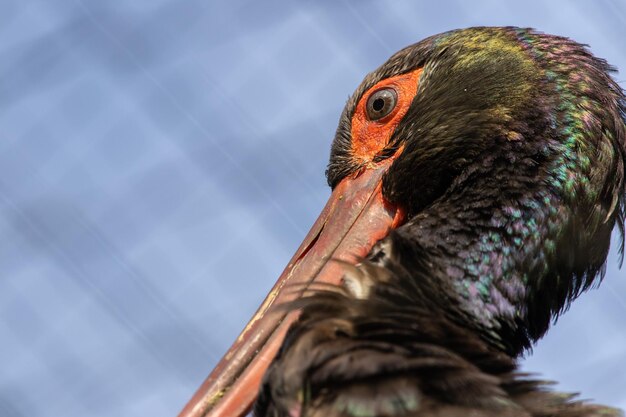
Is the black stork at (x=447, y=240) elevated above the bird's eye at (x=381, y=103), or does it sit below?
below

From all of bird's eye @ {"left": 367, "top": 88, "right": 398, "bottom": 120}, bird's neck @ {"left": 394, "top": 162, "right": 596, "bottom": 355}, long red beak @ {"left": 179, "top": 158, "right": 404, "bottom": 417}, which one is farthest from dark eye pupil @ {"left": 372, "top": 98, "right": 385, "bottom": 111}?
bird's neck @ {"left": 394, "top": 162, "right": 596, "bottom": 355}

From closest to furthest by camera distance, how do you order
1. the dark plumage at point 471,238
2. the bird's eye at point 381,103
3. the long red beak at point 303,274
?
the dark plumage at point 471,238 → the long red beak at point 303,274 → the bird's eye at point 381,103

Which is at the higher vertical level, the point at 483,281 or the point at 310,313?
the point at 310,313

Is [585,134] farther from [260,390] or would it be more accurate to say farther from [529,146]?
[260,390]

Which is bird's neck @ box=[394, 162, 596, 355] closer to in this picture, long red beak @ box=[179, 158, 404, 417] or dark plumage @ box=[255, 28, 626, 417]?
dark plumage @ box=[255, 28, 626, 417]

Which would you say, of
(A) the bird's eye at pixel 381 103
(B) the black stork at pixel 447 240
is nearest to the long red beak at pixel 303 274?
(B) the black stork at pixel 447 240

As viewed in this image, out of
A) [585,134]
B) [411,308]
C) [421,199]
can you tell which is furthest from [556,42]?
[411,308]

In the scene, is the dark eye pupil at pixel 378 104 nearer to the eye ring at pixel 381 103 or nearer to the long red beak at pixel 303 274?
the eye ring at pixel 381 103

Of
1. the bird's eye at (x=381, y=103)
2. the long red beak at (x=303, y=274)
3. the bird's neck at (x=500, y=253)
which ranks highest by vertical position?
the bird's eye at (x=381, y=103)
